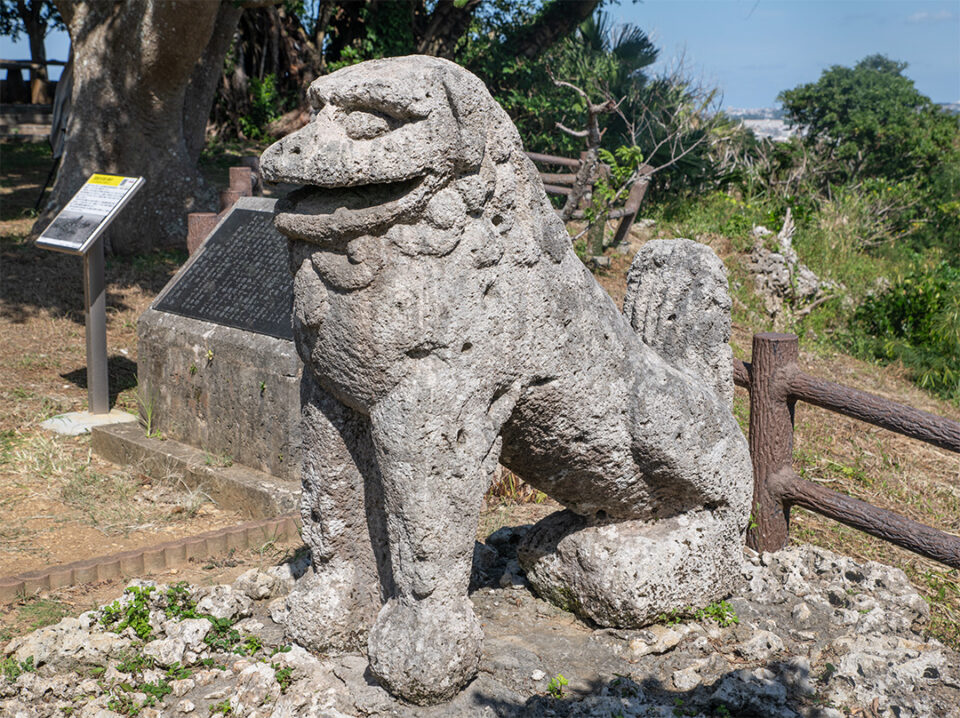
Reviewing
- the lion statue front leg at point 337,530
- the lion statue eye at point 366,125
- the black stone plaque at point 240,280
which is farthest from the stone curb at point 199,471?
the lion statue eye at point 366,125

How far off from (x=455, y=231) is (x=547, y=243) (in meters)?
0.34

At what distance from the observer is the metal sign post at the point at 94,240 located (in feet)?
17.4


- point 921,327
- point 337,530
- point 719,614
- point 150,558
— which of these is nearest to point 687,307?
point 719,614

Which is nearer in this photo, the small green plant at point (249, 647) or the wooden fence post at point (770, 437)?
the small green plant at point (249, 647)

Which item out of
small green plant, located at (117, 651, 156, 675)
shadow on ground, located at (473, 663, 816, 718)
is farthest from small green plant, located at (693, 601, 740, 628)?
small green plant, located at (117, 651, 156, 675)

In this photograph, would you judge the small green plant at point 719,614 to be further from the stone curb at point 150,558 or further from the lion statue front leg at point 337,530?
the stone curb at point 150,558

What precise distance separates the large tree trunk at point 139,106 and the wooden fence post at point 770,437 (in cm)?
618

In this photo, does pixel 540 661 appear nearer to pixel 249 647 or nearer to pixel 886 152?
pixel 249 647

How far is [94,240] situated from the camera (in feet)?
17.3

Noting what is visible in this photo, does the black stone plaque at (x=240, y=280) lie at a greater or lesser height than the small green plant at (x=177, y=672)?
greater

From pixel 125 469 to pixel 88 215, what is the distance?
149 cm

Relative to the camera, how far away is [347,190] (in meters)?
2.34

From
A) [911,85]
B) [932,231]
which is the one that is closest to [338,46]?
[932,231]

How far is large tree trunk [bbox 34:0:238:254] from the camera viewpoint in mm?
8141
